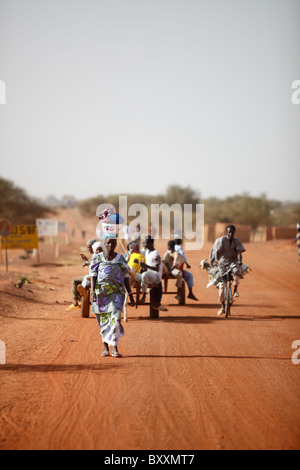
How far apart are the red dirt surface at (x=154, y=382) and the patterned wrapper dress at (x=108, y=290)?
545 mm

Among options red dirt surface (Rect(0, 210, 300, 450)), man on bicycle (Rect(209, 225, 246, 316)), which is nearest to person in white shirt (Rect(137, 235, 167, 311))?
red dirt surface (Rect(0, 210, 300, 450))

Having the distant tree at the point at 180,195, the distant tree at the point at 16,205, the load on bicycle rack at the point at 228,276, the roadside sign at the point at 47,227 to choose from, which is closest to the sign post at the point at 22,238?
the roadside sign at the point at 47,227

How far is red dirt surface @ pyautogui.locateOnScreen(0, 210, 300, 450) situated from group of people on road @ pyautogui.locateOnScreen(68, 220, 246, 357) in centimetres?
59

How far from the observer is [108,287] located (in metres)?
9.90

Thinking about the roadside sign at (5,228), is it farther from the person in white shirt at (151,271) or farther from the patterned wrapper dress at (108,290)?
the patterned wrapper dress at (108,290)

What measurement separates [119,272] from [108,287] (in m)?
0.31

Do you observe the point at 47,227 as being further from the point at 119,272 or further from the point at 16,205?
the point at 16,205

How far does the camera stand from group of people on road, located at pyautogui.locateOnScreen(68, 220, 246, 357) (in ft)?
32.2

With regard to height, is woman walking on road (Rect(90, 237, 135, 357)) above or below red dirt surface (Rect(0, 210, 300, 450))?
above

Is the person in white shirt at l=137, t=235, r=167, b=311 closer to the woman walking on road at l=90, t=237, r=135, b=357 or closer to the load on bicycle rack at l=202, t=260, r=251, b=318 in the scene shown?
the load on bicycle rack at l=202, t=260, r=251, b=318

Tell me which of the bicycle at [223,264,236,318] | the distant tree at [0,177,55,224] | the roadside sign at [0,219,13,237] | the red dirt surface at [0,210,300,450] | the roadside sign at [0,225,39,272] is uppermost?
the distant tree at [0,177,55,224]

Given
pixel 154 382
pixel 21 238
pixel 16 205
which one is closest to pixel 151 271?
pixel 154 382
